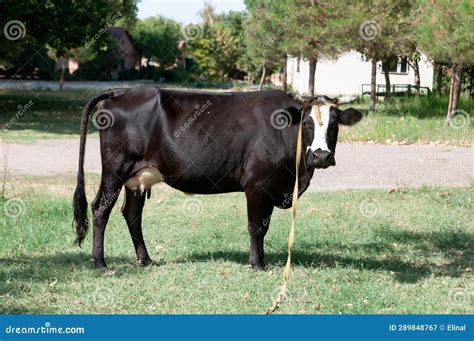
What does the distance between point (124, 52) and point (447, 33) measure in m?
53.7

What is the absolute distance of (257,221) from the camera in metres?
7.37

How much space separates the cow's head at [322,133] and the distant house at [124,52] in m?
63.5

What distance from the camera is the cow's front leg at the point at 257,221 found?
7324 mm

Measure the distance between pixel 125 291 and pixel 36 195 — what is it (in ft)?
17.3

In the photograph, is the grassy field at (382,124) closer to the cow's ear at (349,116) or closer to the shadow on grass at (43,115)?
the shadow on grass at (43,115)

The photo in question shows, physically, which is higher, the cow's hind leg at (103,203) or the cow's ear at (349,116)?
the cow's ear at (349,116)

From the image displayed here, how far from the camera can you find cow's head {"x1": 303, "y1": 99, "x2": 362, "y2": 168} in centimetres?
674

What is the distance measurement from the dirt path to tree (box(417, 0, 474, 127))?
310 cm

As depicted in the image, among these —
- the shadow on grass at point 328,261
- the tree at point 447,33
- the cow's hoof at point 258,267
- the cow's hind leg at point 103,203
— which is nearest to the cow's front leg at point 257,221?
the cow's hoof at point 258,267

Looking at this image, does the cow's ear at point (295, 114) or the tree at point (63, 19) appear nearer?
the cow's ear at point (295, 114)

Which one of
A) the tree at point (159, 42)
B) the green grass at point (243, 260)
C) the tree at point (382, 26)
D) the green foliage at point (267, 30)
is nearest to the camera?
the green grass at point (243, 260)

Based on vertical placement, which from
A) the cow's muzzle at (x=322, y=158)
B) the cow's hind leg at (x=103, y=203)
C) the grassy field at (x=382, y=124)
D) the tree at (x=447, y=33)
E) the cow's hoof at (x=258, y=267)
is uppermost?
the tree at (x=447, y=33)

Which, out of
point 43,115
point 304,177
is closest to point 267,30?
point 43,115

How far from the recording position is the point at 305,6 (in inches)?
1019
